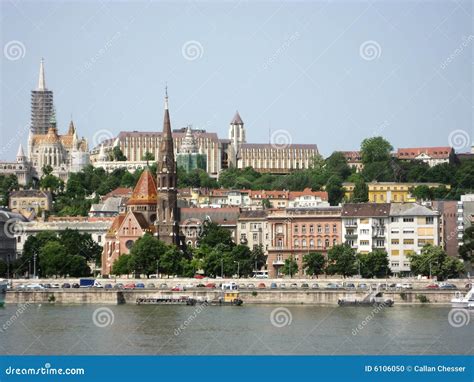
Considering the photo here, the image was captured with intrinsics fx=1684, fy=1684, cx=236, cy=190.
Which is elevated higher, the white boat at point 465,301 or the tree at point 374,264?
the tree at point 374,264

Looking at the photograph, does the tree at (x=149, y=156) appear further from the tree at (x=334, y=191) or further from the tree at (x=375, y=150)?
the tree at (x=334, y=191)

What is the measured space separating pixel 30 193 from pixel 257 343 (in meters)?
95.6

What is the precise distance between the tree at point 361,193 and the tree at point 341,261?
3824 cm

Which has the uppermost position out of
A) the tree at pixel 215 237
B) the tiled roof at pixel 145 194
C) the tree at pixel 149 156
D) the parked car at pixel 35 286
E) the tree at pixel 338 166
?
the tree at pixel 149 156

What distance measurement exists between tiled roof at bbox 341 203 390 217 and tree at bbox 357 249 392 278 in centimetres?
578

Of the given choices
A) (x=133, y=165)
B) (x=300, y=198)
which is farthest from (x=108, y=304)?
(x=133, y=165)

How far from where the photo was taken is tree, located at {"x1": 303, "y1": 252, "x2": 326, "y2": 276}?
93250 mm

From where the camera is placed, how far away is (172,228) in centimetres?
10219

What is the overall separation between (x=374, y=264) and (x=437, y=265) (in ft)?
14.9

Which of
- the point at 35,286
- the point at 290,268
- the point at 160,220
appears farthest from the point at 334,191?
the point at 35,286

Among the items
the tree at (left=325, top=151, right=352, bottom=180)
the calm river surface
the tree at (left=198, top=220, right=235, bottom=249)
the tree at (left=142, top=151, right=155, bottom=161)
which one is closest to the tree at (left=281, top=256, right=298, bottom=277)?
the tree at (left=198, top=220, right=235, bottom=249)

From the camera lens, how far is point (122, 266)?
95688 millimetres

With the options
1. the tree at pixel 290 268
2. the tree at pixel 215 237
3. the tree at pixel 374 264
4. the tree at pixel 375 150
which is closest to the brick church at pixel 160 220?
the tree at pixel 215 237

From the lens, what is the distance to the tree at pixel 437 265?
289 feet
